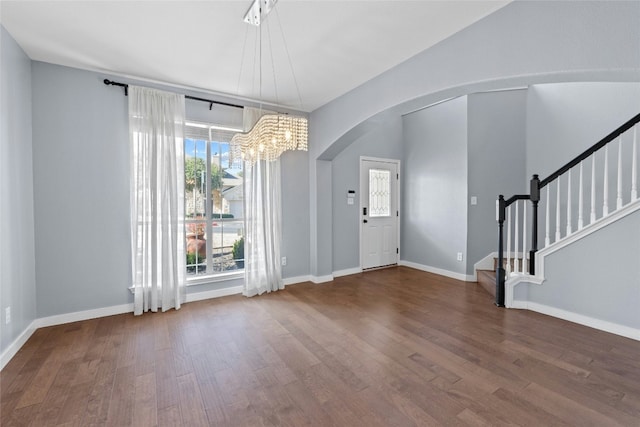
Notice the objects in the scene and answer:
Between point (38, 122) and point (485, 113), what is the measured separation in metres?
6.13

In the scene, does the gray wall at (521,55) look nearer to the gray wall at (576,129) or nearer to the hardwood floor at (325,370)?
the gray wall at (576,129)

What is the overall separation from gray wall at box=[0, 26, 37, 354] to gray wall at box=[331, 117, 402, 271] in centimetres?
381

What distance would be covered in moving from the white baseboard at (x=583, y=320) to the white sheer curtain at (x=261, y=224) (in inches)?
127

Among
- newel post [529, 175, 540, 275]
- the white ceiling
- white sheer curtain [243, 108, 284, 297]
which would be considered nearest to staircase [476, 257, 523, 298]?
newel post [529, 175, 540, 275]

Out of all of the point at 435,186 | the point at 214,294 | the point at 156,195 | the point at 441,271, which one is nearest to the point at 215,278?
the point at 214,294

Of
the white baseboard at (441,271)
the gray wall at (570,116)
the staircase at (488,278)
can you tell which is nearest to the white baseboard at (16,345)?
the staircase at (488,278)

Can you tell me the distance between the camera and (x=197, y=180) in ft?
12.8

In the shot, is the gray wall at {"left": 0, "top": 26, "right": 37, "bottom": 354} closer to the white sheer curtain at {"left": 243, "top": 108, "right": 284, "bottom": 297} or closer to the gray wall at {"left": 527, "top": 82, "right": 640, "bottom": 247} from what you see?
the white sheer curtain at {"left": 243, "top": 108, "right": 284, "bottom": 297}

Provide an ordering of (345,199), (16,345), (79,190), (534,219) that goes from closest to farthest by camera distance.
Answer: (16,345), (79,190), (534,219), (345,199)

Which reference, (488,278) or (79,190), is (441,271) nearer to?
(488,278)

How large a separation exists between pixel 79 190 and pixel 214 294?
6.64 feet

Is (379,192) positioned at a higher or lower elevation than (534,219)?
higher

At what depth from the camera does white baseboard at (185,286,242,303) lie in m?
3.82

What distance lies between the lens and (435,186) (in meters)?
5.35
